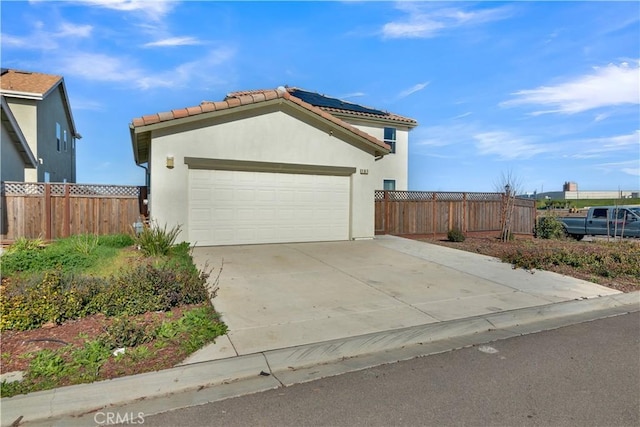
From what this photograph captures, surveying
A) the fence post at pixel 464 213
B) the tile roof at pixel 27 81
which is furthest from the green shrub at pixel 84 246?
the fence post at pixel 464 213

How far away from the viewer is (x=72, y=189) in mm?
12023

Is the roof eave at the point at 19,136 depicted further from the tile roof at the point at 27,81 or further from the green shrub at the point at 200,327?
the green shrub at the point at 200,327

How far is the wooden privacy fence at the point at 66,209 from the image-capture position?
37.5ft

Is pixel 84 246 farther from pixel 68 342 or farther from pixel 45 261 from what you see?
pixel 68 342

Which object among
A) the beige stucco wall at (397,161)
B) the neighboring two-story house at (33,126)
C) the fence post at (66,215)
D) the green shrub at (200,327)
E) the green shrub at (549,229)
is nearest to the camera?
the green shrub at (200,327)

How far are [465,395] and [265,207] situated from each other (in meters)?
8.79

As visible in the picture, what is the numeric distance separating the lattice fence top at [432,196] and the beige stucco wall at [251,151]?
245 cm

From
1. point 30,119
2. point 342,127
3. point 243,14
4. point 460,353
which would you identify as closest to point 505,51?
point 342,127

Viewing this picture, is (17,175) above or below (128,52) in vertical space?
below

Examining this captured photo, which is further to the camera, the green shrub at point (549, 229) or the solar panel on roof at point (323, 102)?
the solar panel on roof at point (323, 102)

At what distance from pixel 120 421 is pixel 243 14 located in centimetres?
1035

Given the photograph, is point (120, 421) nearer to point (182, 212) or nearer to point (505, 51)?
point (182, 212)

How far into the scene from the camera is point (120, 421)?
3.01 meters

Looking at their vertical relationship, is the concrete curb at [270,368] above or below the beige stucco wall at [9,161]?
below
